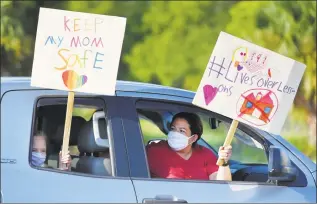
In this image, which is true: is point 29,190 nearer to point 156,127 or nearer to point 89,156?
point 89,156

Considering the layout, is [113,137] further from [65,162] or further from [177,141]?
[177,141]

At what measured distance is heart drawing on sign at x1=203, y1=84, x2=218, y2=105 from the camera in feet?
17.7

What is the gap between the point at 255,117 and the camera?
5484mm

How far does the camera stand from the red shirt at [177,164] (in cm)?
555

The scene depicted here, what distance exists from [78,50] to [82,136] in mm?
591

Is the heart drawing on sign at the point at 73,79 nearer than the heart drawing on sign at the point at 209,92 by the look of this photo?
Yes

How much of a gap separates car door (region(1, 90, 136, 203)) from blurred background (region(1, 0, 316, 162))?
34.4 feet

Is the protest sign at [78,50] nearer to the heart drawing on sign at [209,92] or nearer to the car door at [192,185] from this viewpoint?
the car door at [192,185]

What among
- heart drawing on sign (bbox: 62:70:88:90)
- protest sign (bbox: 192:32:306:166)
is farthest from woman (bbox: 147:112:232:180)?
heart drawing on sign (bbox: 62:70:88:90)

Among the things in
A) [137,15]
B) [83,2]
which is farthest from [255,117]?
[137,15]

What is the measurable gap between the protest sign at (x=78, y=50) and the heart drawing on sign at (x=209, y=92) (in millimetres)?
563

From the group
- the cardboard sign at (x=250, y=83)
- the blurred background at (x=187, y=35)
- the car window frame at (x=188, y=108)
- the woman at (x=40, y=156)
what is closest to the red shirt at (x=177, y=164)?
the car window frame at (x=188, y=108)

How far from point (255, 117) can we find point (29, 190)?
146 cm

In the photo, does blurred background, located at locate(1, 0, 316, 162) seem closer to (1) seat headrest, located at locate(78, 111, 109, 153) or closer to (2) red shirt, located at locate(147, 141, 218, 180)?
(2) red shirt, located at locate(147, 141, 218, 180)
